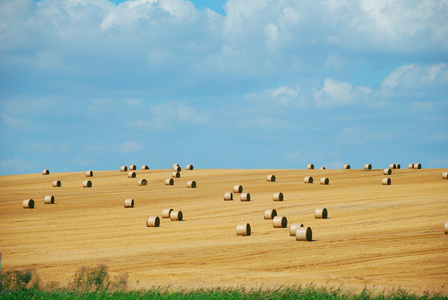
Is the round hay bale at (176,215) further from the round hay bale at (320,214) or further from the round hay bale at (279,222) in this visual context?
the round hay bale at (320,214)

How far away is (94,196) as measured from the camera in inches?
1457

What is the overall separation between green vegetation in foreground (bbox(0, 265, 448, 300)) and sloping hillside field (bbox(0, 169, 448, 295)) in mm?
627

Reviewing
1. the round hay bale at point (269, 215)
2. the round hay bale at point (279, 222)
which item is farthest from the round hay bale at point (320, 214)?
the round hay bale at point (279, 222)

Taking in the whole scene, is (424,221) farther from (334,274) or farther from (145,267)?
(145,267)

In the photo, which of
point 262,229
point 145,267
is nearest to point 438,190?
point 262,229

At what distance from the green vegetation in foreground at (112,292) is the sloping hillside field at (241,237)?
2.06ft

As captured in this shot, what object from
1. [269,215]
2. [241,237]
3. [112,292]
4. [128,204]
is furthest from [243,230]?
[128,204]

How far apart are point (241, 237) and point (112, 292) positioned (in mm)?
7665

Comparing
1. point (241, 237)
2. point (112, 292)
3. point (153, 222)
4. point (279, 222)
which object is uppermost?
point (153, 222)

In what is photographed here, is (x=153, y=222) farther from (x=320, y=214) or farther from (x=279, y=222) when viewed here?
(x=320, y=214)

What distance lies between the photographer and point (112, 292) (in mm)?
15305

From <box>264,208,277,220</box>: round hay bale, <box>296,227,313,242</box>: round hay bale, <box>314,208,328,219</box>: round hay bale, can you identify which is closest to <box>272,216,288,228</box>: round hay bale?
<box>264,208,277,220</box>: round hay bale

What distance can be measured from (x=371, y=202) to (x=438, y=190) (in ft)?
19.5

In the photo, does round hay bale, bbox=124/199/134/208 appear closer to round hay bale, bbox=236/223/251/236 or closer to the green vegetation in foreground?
round hay bale, bbox=236/223/251/236
